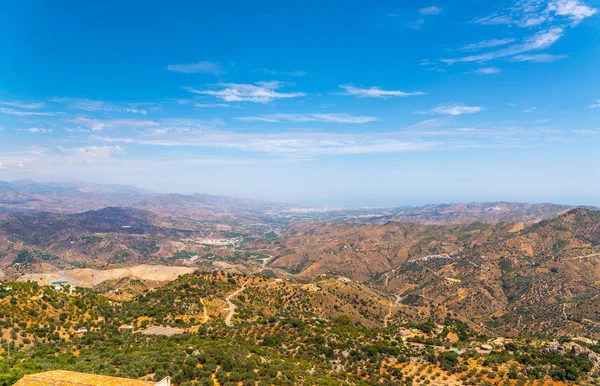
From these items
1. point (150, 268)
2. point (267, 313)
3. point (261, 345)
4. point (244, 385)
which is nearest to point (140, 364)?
point (244, 385)

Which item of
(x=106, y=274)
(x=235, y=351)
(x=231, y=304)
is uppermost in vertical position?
(x=235, y=351)

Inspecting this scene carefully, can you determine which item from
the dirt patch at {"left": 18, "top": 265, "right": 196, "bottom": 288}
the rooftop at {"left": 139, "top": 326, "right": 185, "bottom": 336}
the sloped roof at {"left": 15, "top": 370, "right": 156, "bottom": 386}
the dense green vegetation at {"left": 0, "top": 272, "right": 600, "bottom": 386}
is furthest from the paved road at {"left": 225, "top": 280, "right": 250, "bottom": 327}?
the dirt patch at {"left": 18, "top": 265, "right": 196, "bottom": 288}

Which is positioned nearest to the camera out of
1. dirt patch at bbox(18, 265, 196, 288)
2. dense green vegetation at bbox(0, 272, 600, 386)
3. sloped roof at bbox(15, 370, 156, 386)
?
sloped roof at bbox(15, 370, 156, 386)

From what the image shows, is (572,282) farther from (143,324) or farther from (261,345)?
(143,324)

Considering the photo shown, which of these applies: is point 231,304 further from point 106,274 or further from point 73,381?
point 106,274

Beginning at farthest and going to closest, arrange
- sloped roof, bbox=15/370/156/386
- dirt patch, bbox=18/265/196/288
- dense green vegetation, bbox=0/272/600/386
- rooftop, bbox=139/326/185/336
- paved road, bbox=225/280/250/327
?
dirt patch, bbox=18/265/196/288 < paved road, bbox=225/280/250/327 < rooftop, bbox=139/326/185/336 < dense green vegetation, bbox=0/272/600/386 < sloped roof, bbox=15/370/156/386

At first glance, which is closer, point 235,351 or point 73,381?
point 73,381

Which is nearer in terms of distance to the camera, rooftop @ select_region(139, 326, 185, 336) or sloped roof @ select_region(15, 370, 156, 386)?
sloped roof @ select_region(15, 370, 156, 386)

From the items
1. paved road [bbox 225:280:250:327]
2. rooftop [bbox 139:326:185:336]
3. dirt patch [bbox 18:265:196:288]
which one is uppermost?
rooftop [bbox 139:326:185:336]

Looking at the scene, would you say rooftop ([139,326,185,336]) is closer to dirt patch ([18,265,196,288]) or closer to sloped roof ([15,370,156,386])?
sloped roof ([15,370,156,386])

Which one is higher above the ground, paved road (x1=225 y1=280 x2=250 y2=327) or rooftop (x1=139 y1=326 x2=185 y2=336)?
rooftop (x1=139 y1=326 x2=185 y2=336)

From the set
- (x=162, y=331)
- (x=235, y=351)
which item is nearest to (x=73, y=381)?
(x=235, y=351)
